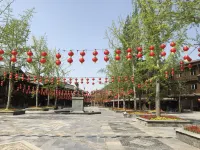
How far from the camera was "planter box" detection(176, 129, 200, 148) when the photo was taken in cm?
830


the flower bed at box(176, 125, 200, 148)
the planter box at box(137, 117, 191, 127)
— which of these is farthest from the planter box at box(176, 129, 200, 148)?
the planter box at box(137, 117, 191, 127)

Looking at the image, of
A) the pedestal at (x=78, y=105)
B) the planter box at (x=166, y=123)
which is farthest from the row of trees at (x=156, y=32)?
the pedestal at (x=78, y=105)

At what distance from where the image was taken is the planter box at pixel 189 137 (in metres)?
8.30

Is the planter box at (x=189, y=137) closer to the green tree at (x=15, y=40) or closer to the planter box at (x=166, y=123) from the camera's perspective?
the planter box at (x=166, y=123)

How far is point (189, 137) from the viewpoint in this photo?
8.99 meters

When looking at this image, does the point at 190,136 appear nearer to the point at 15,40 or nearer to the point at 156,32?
the point at 156,32

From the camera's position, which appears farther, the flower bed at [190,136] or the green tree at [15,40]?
the green tree at [15,40]

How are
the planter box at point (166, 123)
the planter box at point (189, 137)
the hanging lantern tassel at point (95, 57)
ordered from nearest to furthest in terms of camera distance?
the planter box at point (189, 137) → the hanging lantern tassel at point (95, 57) → the planter box at point (166, 123)

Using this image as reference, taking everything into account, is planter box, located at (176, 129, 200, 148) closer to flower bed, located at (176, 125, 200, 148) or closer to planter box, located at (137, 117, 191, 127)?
flower bed, located at (176, 125, 200, 148)

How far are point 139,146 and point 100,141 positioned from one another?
178 centimetres

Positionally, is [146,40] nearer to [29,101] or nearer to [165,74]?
[165,74]

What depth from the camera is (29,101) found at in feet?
192

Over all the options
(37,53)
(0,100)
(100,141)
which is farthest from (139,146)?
(0,100)

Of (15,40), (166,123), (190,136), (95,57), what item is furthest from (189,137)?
(15,40)
